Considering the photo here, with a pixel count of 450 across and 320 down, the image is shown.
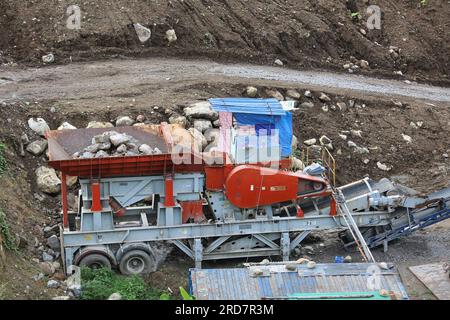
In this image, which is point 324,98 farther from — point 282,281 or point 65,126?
point 282,281

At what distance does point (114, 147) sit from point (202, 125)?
4375 mm

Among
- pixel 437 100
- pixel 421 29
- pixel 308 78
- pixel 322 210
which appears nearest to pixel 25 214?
pixel 322 210

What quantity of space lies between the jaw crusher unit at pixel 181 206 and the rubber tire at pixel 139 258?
21mm

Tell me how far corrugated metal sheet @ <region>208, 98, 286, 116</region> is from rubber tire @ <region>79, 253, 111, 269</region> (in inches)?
156

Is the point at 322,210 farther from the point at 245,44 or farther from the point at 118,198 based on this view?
the point at 245,44

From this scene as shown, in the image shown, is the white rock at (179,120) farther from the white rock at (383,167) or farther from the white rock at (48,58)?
the white rock at (383,167)

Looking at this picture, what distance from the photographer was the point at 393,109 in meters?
26.3

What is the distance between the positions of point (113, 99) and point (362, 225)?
755 cm

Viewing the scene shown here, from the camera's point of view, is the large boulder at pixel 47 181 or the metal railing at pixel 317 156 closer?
the large boulder at pixel 47 181

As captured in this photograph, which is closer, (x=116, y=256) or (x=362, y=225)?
(x=116, y=256)

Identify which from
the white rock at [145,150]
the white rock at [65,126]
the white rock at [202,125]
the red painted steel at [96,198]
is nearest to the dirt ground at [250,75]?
the white rock at [65,126]

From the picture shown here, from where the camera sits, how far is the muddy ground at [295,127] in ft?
63.4

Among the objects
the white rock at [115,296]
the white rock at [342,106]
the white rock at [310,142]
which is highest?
the white rock at [342,106]

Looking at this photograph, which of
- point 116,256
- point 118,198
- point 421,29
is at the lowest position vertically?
point 116,256
